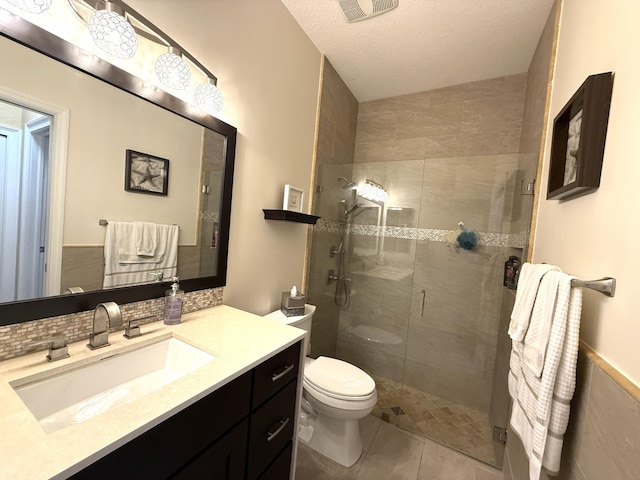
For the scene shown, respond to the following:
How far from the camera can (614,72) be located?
2.64ft

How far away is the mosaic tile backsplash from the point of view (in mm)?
767

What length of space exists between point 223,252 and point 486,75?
8.28ft

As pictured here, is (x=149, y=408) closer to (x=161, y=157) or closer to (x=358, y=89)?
(x=161, y=157)

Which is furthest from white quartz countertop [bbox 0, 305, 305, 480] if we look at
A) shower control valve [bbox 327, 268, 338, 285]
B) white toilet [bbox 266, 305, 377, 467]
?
shower control valve [bbox 327, 268, 338, 285]

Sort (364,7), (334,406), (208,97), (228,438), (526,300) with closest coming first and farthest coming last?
1. (228,438)
2. (526,300)
3. (208,97)
4. (334,406)
5. (364,7)

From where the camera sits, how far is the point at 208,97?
1239 mm

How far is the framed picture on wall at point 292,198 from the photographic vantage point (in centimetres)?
177

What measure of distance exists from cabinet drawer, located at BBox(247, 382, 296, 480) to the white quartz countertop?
0.23 m

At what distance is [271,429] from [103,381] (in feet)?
2.04

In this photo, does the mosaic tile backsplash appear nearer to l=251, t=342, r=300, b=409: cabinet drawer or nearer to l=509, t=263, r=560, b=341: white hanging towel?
l=251, t=342, r=300, b=409: cabinet drawer

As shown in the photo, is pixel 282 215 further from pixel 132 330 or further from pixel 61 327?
pixel 61 327

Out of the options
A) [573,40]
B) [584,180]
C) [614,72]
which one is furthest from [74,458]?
[573,40]

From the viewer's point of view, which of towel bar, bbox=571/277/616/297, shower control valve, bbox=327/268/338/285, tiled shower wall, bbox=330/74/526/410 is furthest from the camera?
shower control valve, bbox=327/268/338/285

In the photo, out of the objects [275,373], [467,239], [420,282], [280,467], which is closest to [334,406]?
[280,467]
